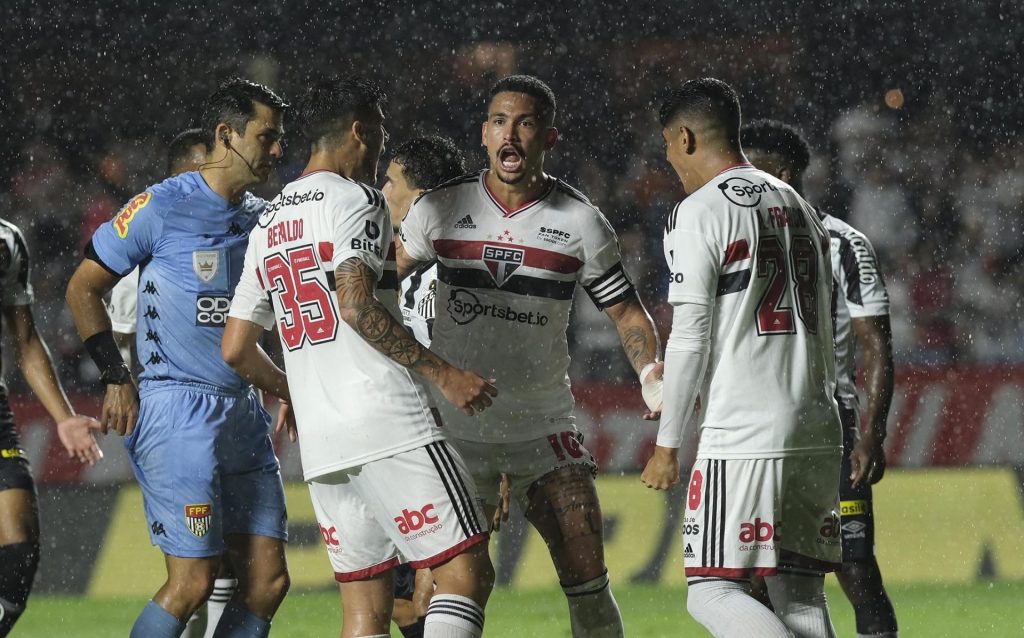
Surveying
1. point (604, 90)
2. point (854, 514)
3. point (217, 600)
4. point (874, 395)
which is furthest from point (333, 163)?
point (604, 90)

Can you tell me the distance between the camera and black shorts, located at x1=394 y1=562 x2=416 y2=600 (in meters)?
5.57

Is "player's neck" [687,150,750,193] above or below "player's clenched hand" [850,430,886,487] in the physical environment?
above

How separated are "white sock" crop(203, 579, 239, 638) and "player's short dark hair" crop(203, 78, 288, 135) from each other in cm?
172

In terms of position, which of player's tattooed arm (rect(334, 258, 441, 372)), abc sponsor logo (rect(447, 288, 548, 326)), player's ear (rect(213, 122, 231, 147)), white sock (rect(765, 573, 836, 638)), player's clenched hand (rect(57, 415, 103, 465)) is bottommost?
white sock (rect(765, 573, 836, 638))

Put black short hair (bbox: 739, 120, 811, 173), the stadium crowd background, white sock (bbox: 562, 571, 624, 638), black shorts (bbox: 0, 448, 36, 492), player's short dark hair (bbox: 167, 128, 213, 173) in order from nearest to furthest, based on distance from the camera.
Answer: white sock (bbox: 562, 571, 624, 638)
black shorts (bbox: 0, 448, 36, 492)
black short hair (bbox: 739, 120, 811, 173)
player's short dark hair (bbox: 167, 128, 213, 173)
the stadium crowd background

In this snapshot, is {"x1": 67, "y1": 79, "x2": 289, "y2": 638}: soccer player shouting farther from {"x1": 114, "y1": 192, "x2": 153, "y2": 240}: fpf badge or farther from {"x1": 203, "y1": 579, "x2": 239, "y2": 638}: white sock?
{"x1": 203, "y1": 579, "x2": 239, "y2": 638}: white sock

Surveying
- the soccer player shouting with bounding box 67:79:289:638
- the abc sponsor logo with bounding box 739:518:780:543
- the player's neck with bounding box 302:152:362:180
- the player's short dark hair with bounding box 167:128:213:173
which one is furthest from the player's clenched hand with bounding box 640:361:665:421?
the player's short dark hair with bounding box 167:128:213:173

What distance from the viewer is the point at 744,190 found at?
4.00 m

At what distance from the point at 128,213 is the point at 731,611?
8.38 ft

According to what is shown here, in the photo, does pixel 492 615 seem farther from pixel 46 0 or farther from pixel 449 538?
pixel 46 0

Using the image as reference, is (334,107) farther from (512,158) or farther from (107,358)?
(107,358)

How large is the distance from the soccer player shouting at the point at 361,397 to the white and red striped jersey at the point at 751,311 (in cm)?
70

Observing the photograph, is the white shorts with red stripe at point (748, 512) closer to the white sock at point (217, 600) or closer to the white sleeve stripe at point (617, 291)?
the white sleeve stripe at point (617, 291)

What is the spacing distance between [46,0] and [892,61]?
865cm
